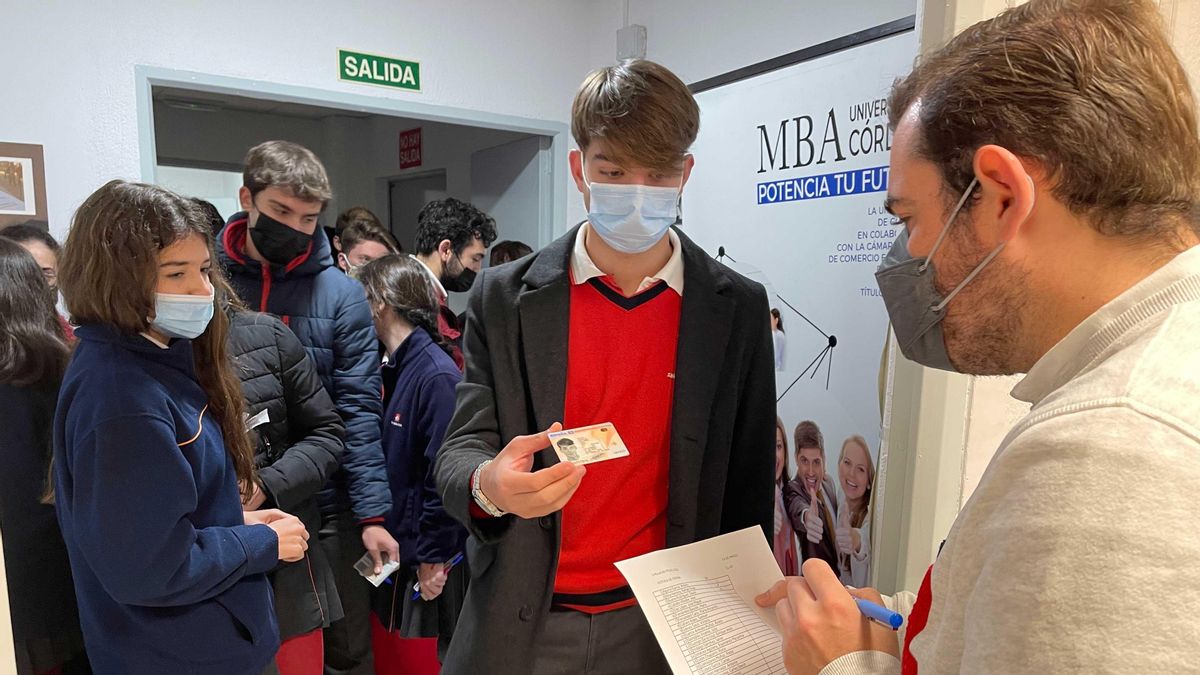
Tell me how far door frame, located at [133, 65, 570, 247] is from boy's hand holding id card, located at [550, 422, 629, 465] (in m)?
2.52

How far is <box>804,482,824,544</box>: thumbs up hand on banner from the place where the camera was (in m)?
2.40

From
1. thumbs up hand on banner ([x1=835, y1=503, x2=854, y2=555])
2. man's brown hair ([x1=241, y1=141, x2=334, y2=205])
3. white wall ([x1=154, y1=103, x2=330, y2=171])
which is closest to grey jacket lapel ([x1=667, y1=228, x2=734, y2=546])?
A: thumbs up hand on banner ([x1=835, y1=503, x2=854, y2=555])

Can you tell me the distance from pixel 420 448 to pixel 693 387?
135cm

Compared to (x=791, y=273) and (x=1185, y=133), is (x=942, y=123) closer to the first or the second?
(x=1185, y=133)

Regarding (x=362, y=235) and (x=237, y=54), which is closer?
(x=237, y=54)

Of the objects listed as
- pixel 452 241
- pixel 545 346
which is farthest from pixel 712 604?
pixel 452 241

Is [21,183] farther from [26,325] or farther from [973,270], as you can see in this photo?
[973,270]

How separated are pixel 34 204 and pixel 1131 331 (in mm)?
3239

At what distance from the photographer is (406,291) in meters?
2.54

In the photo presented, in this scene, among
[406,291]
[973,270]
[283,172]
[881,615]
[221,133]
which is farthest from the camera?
[221,133]

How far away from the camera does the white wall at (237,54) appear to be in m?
2.55

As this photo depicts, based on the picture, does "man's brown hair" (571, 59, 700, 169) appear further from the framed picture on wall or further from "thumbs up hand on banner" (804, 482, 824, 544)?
the framed picture on wall

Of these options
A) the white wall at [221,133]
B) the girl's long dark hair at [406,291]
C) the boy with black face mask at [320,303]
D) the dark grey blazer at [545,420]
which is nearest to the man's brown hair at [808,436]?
the dark grey blazer at [545,420]

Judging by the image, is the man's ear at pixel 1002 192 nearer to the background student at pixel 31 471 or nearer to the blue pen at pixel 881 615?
the blue pen at pixel 881 615
